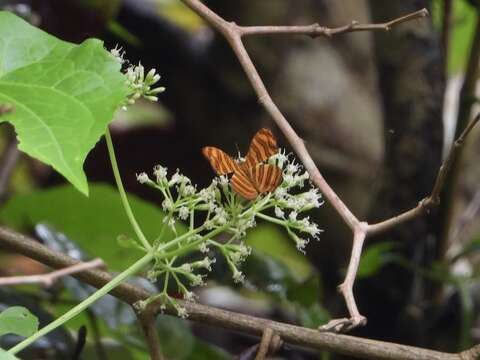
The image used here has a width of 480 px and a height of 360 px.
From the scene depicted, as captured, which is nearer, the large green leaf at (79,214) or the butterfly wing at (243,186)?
the butterfly wing at (243,186)

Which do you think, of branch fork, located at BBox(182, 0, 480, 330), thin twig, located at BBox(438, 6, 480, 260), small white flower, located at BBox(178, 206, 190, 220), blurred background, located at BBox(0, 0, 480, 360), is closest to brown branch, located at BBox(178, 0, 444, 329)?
branch fork, located at BBox(182, 0, 480, 330)

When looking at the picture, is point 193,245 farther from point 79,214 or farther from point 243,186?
point 79,214

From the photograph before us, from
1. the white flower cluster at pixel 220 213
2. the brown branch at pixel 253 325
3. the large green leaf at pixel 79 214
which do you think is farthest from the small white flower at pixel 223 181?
the large green leaf at pixel 79 214

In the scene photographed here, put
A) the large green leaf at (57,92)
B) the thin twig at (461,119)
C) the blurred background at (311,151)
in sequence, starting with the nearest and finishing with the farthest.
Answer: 1. the large green leaf at (57,92)
2. the blurred background at (311,151)
3. the thin twig at (461,119)

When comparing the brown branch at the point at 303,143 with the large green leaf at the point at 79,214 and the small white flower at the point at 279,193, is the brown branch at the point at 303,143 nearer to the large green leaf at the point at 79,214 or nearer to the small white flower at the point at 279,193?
the small white flower at the point at 279,193

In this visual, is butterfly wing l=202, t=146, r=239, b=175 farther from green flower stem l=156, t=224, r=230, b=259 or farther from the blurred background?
the blurred background

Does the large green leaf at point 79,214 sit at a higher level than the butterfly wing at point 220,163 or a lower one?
higher
